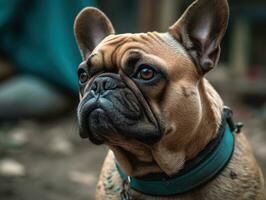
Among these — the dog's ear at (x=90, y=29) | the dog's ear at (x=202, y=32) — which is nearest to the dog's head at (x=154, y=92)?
the dog's ear at (x=202, y=32)

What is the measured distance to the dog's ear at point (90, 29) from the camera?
2.97 metres

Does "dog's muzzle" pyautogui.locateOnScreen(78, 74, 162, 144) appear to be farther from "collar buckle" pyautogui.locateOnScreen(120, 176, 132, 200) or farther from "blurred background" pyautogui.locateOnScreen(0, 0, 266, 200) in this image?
"blurred background" pyautogui.locateOnScreen(0, 0, 266, 200)

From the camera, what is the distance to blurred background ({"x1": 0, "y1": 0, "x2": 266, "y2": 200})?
539 cm

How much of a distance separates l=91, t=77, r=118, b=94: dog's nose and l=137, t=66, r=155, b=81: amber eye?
0.10m

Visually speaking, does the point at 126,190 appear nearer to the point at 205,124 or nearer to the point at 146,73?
the point at 205,124

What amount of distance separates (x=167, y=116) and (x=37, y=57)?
4.37 metres

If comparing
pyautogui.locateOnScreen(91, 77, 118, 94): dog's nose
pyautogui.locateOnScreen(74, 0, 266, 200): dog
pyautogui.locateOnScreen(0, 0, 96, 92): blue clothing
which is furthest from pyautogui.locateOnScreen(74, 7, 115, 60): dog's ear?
pyautogui.locateOnScreen(0, 0, 96, 92): blue clothing

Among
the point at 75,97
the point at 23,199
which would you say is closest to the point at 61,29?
the point at 75,97

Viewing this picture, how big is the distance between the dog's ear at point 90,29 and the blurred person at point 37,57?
351 cm

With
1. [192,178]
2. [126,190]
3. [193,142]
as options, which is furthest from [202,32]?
[126,190]

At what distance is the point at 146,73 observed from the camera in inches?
98.3

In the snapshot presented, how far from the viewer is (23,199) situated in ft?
14.2

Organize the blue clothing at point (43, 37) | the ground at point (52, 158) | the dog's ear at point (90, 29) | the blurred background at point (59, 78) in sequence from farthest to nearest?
the blue clothing at point (43, 37) → the blurred background at point (59, 78) → the ground at point (52, 158) → the dog's ear at point (90, 29)

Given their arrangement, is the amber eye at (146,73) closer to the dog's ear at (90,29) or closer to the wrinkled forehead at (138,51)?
the wrinkled forehead at (138,51)
